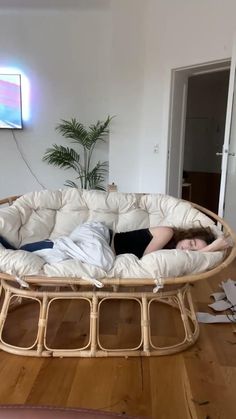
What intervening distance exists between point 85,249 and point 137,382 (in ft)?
2.27

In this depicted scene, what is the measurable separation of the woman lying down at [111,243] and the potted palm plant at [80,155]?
2.57 metres

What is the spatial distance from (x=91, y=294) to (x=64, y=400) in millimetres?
499

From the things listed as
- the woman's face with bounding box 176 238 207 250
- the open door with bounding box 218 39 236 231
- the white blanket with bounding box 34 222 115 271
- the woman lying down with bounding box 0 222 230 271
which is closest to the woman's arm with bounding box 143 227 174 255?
the woman lying down with bounding box 0 222 230 271

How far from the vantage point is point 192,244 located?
79.2 inches

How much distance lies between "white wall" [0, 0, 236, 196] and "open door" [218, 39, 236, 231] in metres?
0.74

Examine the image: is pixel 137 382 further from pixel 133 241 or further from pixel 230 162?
pixel 230 162

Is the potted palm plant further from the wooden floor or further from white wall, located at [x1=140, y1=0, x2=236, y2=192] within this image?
the wooden floor

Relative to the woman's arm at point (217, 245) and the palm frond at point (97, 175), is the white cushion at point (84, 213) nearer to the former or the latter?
the woman's arm at point (217, 245)

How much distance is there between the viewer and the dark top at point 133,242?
2191mm

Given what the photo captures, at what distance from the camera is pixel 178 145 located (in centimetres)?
433

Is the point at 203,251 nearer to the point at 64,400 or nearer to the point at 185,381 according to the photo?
the point at 185,381

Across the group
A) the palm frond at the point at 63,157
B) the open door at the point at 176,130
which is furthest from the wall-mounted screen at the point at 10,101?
the open door at the point at 176,130

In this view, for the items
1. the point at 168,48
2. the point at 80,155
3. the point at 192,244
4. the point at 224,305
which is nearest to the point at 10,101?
the point at 80,155

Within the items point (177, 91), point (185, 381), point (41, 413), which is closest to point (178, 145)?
point (177, 91)
